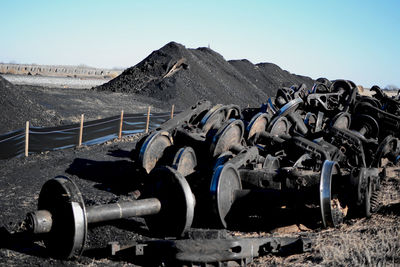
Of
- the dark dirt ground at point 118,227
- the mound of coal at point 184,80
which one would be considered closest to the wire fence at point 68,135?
the dark dirt ground at point 118,227

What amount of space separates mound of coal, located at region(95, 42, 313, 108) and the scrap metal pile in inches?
660

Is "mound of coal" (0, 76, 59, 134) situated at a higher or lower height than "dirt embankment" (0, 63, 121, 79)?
lower

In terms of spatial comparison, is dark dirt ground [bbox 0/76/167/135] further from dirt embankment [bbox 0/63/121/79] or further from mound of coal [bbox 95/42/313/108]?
dirt embankment [bbox 0/63/121/79]

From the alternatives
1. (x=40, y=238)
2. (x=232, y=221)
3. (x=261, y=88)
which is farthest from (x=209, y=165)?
(x=261, y=88)

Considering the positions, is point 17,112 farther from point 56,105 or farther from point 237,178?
point 237,178

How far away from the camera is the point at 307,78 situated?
5344cm

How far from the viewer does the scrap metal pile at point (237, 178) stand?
5.50 meters

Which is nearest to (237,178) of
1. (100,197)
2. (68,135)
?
(100,197)

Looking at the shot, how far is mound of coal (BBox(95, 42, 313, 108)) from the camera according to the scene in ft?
98.1

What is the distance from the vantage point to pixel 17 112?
57.6ft

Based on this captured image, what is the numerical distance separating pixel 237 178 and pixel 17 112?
13.0m

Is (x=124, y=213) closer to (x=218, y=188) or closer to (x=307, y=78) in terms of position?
(x=218, y=188)

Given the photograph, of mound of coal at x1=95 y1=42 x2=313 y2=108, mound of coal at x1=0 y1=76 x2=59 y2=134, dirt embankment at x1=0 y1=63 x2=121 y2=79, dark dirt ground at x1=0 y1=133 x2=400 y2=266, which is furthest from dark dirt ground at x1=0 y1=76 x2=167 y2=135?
dirt embankment at x1=0 y1=63 x2=121 y2=79

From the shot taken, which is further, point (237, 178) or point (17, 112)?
point (17, 112)
